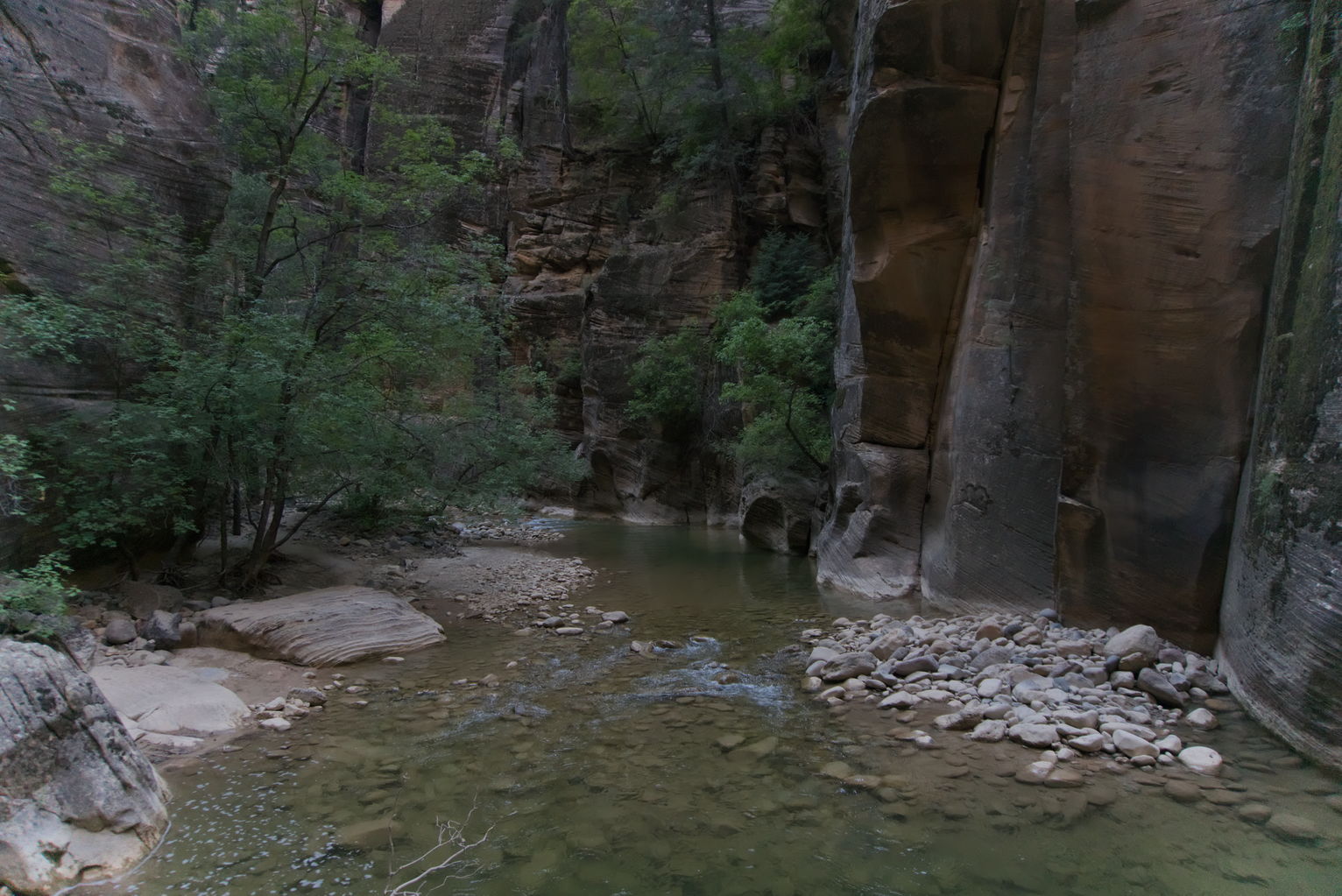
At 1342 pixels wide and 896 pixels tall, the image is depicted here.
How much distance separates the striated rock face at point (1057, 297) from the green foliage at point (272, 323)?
6227mm

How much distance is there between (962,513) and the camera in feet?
30.9

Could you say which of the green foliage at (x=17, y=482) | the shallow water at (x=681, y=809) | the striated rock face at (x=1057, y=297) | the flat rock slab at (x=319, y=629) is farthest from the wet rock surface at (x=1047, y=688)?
the green foliage at (x=17, y=482)

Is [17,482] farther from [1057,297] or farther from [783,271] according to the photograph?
[783,271]

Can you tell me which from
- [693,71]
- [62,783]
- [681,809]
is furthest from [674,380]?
[62,783]

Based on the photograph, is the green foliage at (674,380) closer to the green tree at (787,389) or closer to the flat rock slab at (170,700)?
the green tree at (787,389)

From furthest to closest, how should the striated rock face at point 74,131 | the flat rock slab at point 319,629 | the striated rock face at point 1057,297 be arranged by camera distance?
the striated rock face at point 74,131 < the flat rock slab at point 319,629 < the striated rock face at point 1057,297

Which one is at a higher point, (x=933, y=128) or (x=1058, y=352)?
(x=933, y=128)

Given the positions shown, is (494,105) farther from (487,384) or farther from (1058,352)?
(1058,352)

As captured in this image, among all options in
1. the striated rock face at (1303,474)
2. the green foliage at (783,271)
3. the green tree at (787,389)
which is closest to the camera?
the striated rock face at (1303,474)

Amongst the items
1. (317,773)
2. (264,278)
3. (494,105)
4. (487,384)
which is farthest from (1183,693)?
(494,105)

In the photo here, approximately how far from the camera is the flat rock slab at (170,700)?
5676mm

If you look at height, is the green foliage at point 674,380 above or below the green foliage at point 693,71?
below

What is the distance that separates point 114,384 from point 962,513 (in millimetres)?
10461

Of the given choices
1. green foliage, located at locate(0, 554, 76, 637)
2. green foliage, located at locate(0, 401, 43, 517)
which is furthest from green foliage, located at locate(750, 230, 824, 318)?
green foliage, located at locate(0, 554, 76, 637)
